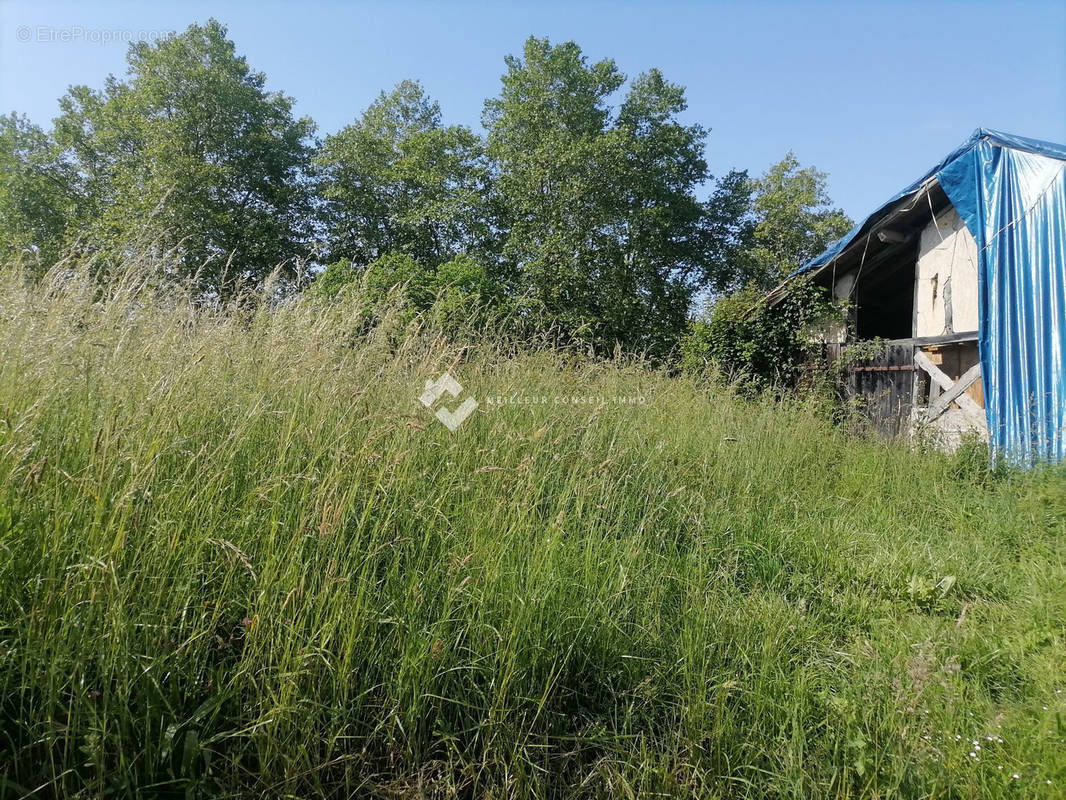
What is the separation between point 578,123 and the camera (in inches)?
822

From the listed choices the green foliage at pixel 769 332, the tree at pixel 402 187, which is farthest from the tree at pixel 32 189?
the green foliage at pixel 769 332

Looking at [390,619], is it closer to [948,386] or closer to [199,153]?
[948,386]

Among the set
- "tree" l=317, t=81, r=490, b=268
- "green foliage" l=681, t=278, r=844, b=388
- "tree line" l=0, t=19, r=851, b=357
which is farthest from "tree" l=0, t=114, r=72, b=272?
"green foliage" l=681, t=278, r=844, b=388

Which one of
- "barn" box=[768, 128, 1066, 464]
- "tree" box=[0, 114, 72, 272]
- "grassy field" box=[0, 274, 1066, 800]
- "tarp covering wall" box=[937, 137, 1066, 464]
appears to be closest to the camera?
"grassy field" box=[0, 274, 1066, 800]

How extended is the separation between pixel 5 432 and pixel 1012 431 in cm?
855

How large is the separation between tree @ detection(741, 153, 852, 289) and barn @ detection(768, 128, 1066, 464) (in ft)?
50.8

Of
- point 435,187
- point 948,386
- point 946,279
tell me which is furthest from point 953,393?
point 435,187

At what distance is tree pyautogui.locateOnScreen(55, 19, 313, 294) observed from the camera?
18.1 m

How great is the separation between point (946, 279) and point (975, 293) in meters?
0.57

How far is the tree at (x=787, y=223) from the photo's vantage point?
78.4 ft

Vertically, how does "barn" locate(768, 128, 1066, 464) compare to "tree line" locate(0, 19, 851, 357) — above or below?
below

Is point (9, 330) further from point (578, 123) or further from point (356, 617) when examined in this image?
point (578, 123)

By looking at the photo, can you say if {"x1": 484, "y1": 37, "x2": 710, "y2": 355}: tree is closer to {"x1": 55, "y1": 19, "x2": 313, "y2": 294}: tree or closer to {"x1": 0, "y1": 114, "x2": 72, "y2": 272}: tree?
{"x1": 55, "y1": 19, "x2": 313, "y2": 294}: tree

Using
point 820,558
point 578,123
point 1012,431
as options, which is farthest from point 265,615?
point 578,123
